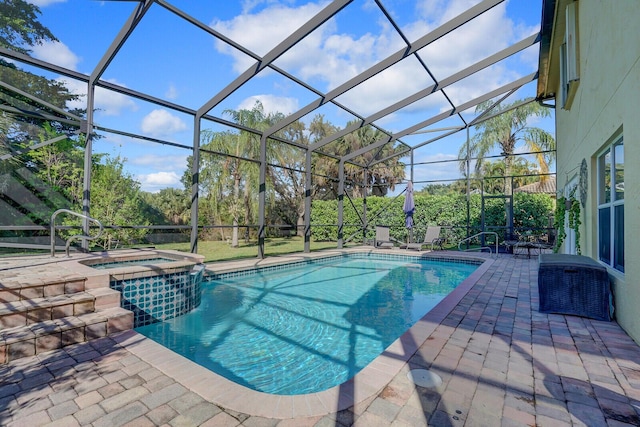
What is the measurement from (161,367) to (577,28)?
7108 mm

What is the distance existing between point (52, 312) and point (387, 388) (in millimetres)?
3080

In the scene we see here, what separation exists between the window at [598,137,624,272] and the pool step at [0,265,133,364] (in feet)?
17.0

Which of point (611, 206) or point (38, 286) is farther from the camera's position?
point (611, 206)

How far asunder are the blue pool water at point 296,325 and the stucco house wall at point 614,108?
2.35m

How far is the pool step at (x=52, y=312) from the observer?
2.52 meters

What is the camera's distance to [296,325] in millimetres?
4301

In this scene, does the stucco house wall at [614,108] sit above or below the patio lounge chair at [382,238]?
above

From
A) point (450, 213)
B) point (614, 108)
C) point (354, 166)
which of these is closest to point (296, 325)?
point (614, 108)

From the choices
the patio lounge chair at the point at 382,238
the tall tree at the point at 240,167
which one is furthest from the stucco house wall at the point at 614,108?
the tall tree at the point at 240,167

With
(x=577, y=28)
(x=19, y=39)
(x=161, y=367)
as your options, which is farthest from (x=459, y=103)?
(x=19, y=39)

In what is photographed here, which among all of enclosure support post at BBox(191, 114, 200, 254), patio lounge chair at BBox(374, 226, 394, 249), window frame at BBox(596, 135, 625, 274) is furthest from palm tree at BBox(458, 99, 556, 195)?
enclosure support post at BBox(191, 114, 200, 254)

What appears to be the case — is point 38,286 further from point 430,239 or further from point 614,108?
point 430,239

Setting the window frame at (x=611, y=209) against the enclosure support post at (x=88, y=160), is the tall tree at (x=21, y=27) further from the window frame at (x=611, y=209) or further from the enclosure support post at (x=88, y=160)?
the window frame at (x=611, y=209)

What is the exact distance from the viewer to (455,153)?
22.0 meters
